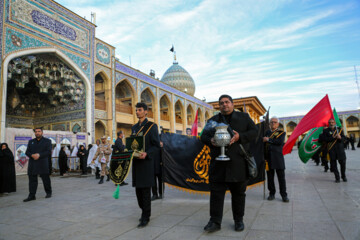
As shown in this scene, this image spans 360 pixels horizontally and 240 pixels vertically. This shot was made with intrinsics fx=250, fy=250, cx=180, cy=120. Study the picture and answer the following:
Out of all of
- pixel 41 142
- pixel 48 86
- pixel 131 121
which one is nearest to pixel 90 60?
pixel 48 86

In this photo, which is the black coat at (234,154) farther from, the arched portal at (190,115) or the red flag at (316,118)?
the arched portal at (190,115)

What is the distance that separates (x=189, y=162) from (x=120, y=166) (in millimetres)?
1768

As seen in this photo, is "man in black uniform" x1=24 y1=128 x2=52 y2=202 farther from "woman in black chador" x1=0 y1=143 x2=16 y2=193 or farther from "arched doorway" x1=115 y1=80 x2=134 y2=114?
"arched doorway" x1=115 y1=80 x2=134 y2=114

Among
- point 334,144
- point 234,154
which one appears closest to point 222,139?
point 234,154

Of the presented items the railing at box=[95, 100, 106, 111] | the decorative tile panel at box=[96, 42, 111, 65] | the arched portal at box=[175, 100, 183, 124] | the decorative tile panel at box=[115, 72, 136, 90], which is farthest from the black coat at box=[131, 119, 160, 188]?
the arched portal at box=[175, 100, 183, 124]

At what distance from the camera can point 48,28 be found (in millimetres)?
11602

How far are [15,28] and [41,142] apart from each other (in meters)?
7.89

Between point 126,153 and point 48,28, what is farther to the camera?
point 48,28

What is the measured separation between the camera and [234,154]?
2508 mm

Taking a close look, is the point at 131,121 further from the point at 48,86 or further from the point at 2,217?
the point at 2,217

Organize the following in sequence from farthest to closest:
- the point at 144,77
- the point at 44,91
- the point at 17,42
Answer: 1. the point at 144,77
2. the point at 44,91
3. the point at 17,42

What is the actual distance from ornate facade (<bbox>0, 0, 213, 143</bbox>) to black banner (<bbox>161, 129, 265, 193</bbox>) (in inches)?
327

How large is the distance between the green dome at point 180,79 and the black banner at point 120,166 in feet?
86.0

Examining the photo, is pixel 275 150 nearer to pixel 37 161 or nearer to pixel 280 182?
pixel 280 182
